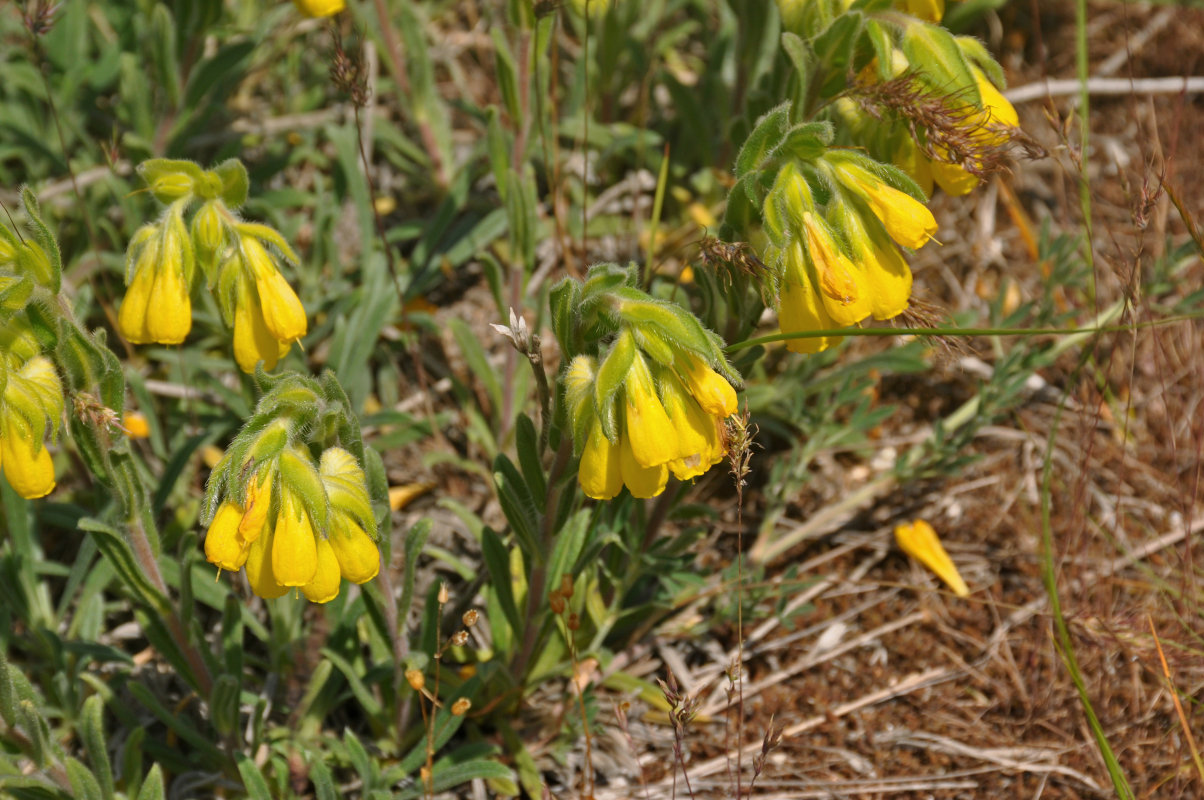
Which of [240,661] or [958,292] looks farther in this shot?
[958,292]

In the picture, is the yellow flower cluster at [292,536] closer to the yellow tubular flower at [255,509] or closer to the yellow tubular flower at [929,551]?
the yellow tubular flower at [255,509]

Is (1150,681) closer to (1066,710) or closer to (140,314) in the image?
(1066,710)

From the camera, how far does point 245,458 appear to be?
2229mm

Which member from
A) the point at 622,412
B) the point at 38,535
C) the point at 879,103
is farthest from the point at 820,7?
the point at 38,535

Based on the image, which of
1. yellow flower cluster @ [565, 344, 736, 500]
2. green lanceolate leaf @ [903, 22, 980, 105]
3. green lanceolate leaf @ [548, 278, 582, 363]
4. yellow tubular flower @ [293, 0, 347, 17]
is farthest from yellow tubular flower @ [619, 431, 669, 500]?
yellow tubular flower @ [293, 0, 347, 17]

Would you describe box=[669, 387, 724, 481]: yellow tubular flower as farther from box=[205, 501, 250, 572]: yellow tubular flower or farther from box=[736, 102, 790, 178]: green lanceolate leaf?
box=[205, 501, 250, 572]: yellow tubular flower

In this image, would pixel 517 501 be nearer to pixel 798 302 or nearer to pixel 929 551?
pixel 798 302

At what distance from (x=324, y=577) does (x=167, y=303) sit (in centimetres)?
89

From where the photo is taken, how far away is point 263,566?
2.26 meters

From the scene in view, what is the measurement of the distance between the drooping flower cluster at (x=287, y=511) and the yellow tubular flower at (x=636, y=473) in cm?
58

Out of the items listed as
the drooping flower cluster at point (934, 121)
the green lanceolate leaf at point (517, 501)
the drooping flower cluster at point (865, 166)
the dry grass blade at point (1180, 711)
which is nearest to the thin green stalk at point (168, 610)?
the green lanceolate leaf at point (517, 501)

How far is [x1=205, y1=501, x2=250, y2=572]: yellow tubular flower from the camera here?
2197mm

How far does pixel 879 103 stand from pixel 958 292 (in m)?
2.24

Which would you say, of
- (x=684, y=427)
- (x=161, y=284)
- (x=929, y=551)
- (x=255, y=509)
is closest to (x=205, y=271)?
(x=161, y=284)
